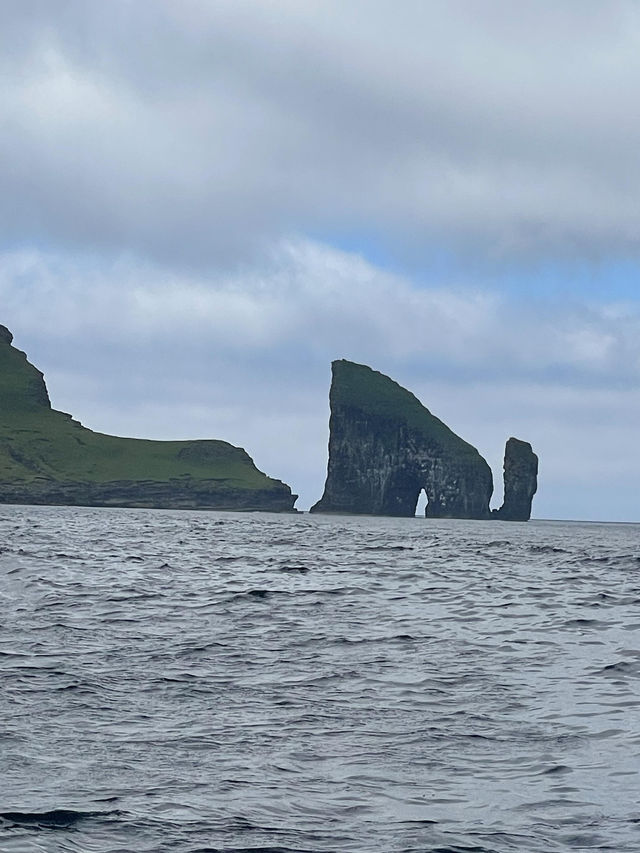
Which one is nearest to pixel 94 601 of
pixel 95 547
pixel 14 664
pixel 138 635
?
pixel 138 635

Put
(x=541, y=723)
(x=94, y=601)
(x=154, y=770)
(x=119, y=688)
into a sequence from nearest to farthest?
(x=154, y=770)
(x=541, y=723)
(x=119, y=688)
(x=94, y=601)

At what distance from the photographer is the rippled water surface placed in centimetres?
1207

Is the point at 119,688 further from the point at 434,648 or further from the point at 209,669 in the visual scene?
the point at 434,648

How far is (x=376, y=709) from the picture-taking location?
18.8 meters

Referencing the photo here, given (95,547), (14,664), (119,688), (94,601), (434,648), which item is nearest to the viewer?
(119,688)

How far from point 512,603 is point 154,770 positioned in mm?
25647

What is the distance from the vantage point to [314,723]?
17.6m

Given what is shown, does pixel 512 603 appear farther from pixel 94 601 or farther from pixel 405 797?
pixel 405 797

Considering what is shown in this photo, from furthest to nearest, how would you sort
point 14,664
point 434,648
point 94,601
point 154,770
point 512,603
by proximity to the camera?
point 512,603
point 94,601
point 434,648
point 14,664
point 154,770

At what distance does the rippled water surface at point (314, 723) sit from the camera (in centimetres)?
1207

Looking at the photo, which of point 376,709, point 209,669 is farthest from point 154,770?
point 209,669

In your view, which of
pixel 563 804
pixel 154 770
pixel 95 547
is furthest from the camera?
pixel 95 547

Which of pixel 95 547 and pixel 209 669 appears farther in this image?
pixel 95 547

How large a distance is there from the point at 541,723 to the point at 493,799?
4.71 m
